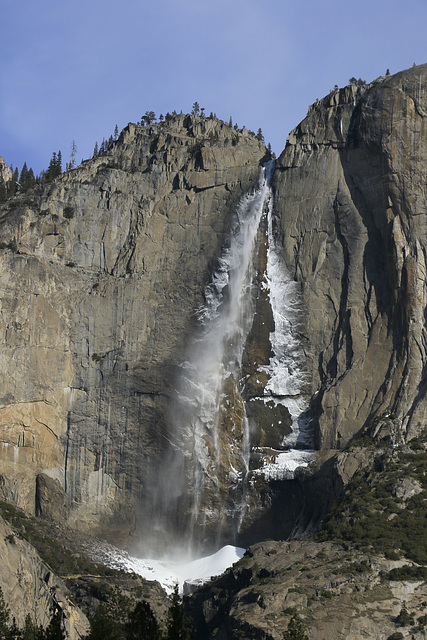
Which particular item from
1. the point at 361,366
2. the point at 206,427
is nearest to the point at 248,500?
the point at 206,427

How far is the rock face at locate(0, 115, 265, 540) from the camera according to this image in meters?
93.7

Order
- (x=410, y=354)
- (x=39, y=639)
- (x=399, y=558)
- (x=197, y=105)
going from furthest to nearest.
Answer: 1. (x=197, y=105)
2. (x=410, y=354)
3. (x=399, y=558)
4. (x=39, y=639)

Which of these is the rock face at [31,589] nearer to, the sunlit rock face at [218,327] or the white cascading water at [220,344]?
the sunlit rock face at [218,327]

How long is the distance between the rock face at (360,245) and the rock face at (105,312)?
6.56 meters

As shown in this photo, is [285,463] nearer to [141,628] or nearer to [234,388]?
[234,388]

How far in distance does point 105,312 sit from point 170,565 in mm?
21389

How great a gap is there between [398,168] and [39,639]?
53207mm

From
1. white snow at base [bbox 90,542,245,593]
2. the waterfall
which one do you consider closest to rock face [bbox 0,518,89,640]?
white snow at base [bbox 90,542,245,593]

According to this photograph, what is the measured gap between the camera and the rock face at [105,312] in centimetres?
9369

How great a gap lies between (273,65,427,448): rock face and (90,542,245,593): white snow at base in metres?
11.3

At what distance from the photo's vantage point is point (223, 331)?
97188 millimetres

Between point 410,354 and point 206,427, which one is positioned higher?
point 410,354

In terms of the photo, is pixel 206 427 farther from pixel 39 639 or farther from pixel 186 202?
pixel 39 639

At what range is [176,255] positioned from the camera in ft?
326
